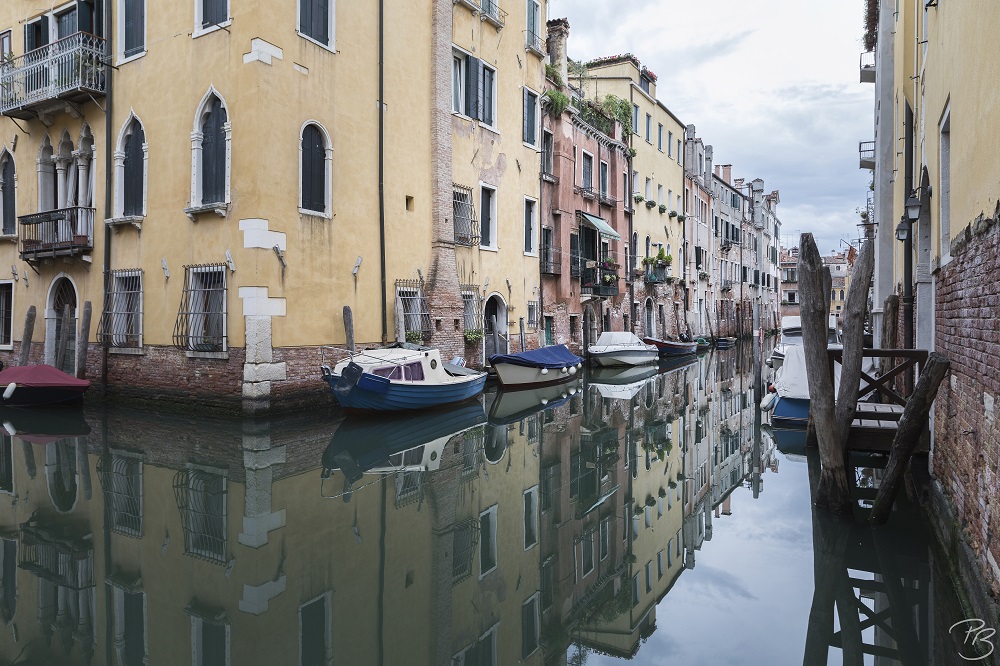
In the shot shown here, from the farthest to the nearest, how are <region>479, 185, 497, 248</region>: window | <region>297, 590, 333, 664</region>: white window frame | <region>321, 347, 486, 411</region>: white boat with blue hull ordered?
1. <region>479, 185, 497, 248</region>: window
2. <region>321, 347, 486, 411</region>: white boat with blue hull
3. <region>297, 590, 333, 664</region>: white window frame

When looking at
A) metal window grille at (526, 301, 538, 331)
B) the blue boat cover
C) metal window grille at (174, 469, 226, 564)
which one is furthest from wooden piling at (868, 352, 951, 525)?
metal window grille at (526, 301, 538, 331)

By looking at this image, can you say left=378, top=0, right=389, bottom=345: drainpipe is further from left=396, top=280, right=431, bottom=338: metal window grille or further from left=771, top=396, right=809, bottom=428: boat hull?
left=771, top=396, right=809, bottom=428: boat hull

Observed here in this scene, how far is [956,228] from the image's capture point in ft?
19.5

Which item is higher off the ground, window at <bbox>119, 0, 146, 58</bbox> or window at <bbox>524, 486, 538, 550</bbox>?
window at <bbox>119, 0, 146, 58</bbox>

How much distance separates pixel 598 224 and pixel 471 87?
26.6 ft

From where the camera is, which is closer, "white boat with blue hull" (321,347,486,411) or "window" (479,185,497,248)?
"white boat with blue hull" (321,347,486,411)

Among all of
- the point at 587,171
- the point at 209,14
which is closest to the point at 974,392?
the point at 209,14

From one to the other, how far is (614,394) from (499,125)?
296 inches

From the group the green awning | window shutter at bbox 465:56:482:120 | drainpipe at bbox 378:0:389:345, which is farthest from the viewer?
the green awning

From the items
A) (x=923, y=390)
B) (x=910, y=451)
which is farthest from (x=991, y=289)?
(x=910, y=451)

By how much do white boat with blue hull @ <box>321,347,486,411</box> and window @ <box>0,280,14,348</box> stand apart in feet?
32.0

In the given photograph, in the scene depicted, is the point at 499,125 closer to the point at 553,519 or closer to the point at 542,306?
the point at 542,306

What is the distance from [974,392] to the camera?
4973 millimetres

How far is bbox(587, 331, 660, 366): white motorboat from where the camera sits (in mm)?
23406
